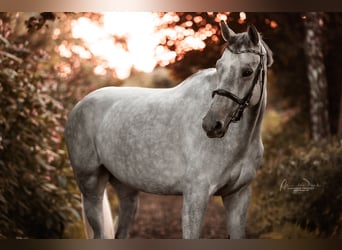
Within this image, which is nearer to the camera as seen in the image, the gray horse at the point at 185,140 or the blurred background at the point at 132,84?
the gray horse at the point at 185,140

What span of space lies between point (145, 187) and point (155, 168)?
7.4 inches

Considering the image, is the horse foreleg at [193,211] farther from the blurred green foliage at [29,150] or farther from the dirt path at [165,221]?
the blurred green foliage at [29,150]

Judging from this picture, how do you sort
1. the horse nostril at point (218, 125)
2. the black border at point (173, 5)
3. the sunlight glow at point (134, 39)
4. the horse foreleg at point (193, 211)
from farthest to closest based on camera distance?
the sunlight glow at point (134, 39) → the black border at point (173, 5) → the horse foreleg at point (193, 211) → the horse nostril at point (218, 125)

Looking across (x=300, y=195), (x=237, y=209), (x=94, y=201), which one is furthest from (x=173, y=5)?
(x=300, y=195)

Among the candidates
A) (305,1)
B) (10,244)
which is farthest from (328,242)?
(10,244)

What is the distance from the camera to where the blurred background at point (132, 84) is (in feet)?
16.5

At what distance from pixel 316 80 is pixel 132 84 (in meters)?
1.74

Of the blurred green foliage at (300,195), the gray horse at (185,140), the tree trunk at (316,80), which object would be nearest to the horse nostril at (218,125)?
the gray horse at (185,140)

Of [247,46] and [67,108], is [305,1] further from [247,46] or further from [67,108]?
[67,108]

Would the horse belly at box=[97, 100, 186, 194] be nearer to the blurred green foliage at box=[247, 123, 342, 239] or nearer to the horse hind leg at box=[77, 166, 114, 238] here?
the horse hind leg at box=[77, 166, 114, 238]

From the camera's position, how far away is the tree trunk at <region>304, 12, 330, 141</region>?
18.0 feet

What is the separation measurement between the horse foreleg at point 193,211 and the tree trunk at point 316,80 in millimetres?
2404

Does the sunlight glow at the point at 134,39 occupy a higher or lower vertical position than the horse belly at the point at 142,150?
higher

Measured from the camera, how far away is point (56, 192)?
211 inches
